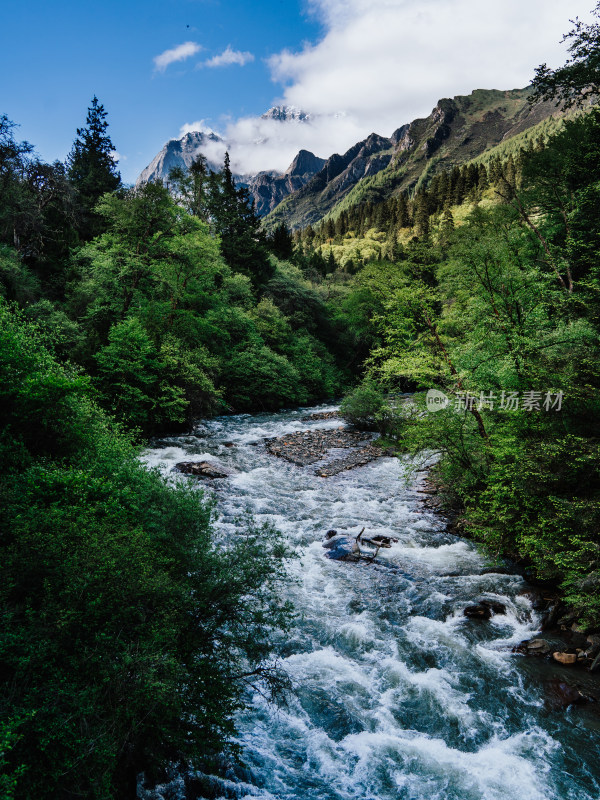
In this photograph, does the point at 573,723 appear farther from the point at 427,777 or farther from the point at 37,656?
the point at 37,656

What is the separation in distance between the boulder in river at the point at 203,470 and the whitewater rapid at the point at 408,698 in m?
4.21

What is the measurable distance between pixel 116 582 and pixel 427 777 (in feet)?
16.6

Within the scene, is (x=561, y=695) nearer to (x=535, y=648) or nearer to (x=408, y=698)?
(x=535, y=648)

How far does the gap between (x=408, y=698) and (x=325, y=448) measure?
15.6 metres

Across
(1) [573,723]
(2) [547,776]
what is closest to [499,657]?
(1) [573,723]

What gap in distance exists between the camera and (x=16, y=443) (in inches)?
262

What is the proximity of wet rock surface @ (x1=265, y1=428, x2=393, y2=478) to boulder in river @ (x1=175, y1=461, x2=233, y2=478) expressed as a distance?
398 cm

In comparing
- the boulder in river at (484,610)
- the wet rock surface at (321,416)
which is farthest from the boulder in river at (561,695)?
the wet rock surface at (321,416)

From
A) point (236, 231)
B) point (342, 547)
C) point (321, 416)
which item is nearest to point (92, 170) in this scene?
point (236, 231)

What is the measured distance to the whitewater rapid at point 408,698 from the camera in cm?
539

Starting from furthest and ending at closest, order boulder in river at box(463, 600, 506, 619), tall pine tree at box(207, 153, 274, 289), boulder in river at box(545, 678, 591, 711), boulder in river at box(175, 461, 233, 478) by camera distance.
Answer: tall pine tree at box(207, 153, 274, 289)
boulder in river at box(175, 461, 233, 478)
boulder in river at box(463, 600, 506, 619)
boulder in river at box(545, 678, 591, 711)

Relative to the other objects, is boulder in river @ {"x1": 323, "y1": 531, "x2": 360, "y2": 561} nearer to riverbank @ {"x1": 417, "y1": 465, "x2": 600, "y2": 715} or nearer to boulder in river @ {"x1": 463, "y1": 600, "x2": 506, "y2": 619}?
boulder in river @ {"x1": 463, "y1": 600, "x2": 506, "y2": 619}

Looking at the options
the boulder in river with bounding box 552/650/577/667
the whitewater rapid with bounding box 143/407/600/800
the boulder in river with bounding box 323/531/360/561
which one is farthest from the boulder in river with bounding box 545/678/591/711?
the boulder in river with bounding box 323/531/360/561

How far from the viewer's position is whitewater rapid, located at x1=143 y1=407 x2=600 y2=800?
5.39 m
